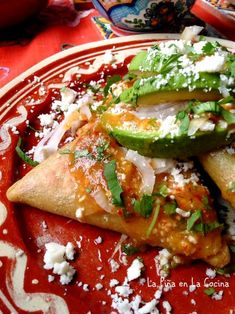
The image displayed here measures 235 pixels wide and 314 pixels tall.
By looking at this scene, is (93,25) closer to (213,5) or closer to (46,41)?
(46,41)

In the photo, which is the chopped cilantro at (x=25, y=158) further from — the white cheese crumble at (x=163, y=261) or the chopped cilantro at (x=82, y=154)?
the white cheese crumble at (x=163, y=261)

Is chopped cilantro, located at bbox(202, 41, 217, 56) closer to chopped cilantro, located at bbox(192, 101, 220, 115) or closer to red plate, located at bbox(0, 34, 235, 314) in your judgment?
chopped cilantro, located at bbox(192, 101, 220, 115)

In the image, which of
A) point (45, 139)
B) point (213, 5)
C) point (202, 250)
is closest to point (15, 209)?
point (45, 139)

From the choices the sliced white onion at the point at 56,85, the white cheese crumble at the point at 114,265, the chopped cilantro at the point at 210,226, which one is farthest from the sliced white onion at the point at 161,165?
the sliced white onion at the point at 56,85

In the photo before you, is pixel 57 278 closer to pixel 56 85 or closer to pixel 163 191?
pixel 163 191

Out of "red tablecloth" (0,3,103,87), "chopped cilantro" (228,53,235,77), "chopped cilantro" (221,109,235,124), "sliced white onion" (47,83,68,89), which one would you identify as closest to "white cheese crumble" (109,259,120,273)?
"chopped cilantro" (221,109,235,124)
